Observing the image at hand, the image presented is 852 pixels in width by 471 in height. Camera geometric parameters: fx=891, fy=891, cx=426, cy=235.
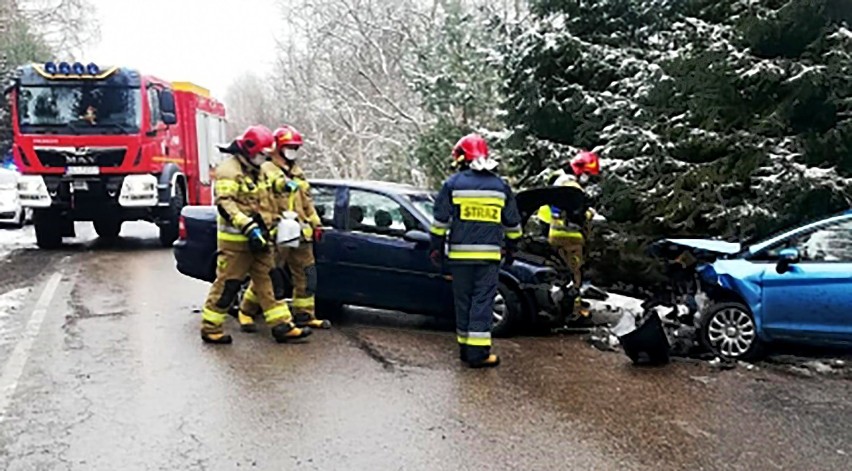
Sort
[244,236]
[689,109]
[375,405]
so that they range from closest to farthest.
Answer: [375,405], [244,236], [689,109]

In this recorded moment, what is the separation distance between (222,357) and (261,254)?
38.1 inches

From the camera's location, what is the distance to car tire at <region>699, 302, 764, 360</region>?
23.9 ft

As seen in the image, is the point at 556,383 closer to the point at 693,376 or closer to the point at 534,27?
the point at 693,376

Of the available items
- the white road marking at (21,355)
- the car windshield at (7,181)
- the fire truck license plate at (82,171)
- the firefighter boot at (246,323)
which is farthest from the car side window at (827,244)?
the car windshield at (7,181)

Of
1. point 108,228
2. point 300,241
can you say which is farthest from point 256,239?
point 108,228

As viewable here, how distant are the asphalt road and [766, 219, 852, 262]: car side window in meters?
0.96

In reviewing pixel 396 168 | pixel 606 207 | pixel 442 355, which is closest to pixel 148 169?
pixel 606 207

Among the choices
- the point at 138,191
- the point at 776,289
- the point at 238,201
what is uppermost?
the point at 238,201

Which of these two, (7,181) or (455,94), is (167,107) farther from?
(455,94)

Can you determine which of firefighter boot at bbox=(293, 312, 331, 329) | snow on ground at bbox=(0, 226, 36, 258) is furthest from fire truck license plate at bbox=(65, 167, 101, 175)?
firefighter boot at bbox=(293, 312, 331, 329)

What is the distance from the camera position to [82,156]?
14297mm

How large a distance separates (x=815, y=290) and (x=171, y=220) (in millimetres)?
11070

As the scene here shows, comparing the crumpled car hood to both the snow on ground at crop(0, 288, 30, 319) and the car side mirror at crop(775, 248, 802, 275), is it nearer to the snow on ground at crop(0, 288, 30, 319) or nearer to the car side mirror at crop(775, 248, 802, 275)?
the car side mirror at crop(775, 248, 802, 275)

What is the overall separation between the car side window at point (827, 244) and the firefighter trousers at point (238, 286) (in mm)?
4201
